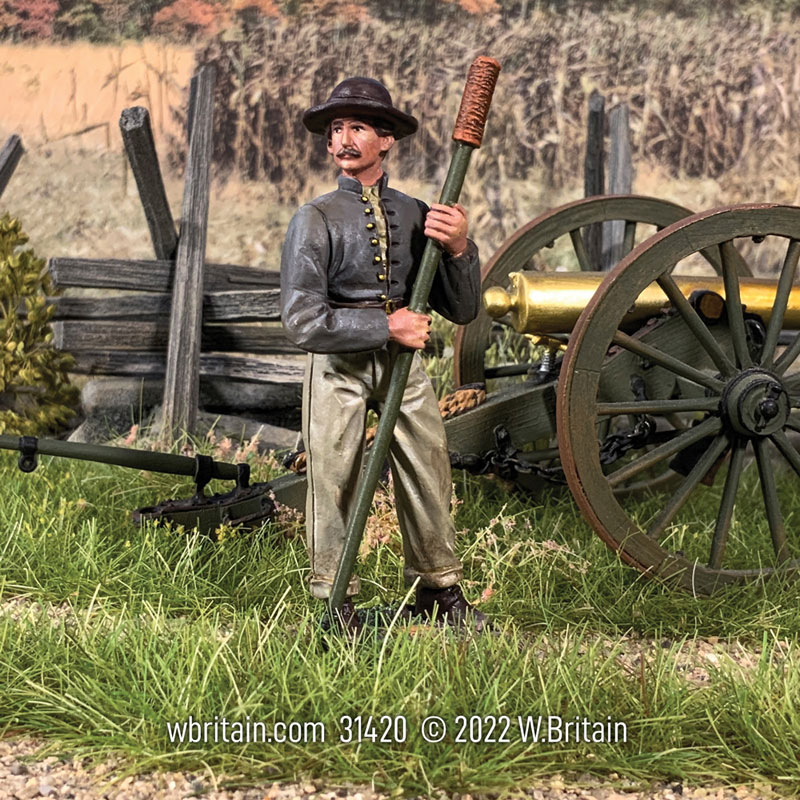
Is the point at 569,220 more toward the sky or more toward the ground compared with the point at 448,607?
more toward the sky

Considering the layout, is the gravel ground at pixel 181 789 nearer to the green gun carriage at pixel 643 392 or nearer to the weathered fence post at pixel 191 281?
the green gun carriage at pixel 643 392

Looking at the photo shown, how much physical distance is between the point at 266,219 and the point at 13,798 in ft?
23.4

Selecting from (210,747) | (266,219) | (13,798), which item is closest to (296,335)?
(210,747)

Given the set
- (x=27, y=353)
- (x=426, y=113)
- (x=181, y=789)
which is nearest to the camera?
(x=181, y=789)

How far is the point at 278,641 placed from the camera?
9.83ft

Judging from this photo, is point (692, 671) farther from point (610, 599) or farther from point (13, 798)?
point (13, 798)

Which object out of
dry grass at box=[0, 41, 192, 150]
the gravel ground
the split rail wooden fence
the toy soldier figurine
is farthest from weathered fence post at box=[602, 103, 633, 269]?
the gravel ground

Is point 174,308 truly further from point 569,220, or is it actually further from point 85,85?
point 85,85

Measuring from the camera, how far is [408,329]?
2.94 meters

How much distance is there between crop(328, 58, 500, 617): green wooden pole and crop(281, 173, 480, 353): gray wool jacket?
0.09 meters

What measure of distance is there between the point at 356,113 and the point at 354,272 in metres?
0.44

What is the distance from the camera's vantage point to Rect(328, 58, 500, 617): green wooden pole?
292 centimetres

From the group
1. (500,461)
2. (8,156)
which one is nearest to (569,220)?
(500,461)

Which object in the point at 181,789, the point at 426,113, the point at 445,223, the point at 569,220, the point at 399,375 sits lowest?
the point at 181,789
